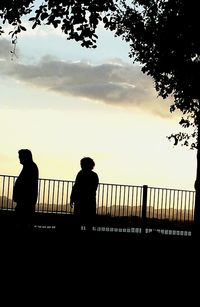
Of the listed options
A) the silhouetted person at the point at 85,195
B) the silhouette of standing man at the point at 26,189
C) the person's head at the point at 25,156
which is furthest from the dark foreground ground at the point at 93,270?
the person's head at the point at 25,156

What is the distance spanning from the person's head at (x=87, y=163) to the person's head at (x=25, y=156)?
4.46 feet

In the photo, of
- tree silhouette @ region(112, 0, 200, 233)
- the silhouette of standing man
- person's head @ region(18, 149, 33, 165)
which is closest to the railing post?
tree silhouette @ region(112, 0, 200, 233)

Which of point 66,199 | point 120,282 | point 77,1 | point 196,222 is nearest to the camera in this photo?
point 120,282

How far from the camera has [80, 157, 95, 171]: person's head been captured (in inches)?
543

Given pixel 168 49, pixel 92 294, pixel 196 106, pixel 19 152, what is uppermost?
pixel 168 49

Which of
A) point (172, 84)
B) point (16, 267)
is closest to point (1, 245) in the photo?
point (16, 267)

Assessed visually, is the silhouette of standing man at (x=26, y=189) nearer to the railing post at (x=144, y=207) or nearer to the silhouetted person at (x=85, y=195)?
the silhouetted person at (x=85, y=195)

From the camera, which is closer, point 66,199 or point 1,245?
point 1,245

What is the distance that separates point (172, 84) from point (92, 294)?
54.5 feet

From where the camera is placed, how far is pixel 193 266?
12.0 metres

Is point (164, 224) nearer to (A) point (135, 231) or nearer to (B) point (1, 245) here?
(A) point (135, 231)

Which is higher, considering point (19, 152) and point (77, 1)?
point (77, 1)

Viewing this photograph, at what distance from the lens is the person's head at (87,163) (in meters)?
13.8

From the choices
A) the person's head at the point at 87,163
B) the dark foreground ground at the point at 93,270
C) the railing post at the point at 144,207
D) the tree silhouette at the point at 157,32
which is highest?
the tree silhouette at the point at 157,32
